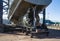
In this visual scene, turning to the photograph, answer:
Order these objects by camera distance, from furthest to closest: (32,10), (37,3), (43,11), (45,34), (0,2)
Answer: (0,2) < (43,11) < (32,10) < (37,3) < (45,34)

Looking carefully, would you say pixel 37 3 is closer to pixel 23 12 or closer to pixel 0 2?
pixel 23 12

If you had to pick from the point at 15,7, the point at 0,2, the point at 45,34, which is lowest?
the point at 45,34

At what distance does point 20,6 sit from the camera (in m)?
22.8

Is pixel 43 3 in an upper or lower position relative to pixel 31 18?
upper

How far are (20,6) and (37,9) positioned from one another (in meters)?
3.55

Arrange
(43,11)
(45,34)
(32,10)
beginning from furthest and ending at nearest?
(43,11) < (32,10) < (45,34)

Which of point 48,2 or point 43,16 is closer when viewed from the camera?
point 48,2

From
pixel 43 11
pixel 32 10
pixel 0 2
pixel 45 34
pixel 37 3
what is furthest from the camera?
pixel 0 2

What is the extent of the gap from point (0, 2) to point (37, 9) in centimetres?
2101

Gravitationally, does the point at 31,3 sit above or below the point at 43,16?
above

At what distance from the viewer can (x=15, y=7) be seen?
938 inches

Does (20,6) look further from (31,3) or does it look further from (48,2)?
(48,2)

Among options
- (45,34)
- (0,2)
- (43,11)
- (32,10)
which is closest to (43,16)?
(43,11)

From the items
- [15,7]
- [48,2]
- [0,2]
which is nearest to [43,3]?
[48,2]
